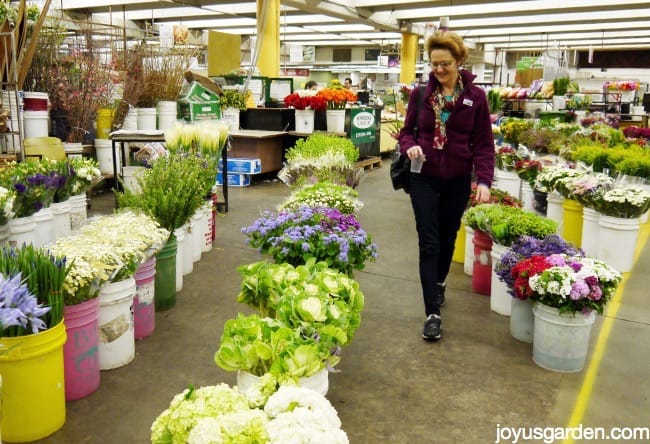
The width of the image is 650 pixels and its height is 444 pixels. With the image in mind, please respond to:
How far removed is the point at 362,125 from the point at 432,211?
259 inches

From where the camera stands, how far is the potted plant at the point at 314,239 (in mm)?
2971

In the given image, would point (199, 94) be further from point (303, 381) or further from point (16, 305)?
point (303, 381)

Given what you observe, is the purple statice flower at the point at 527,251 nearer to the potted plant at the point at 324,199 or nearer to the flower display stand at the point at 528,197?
the potted plant at the point at 324,199

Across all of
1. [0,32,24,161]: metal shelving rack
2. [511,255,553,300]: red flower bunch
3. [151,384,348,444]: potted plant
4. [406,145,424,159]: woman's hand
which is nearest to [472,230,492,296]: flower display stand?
[511,255,553,300]: red flower bunch

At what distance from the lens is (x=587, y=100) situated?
11070 mm

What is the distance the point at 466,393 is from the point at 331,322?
0.81m

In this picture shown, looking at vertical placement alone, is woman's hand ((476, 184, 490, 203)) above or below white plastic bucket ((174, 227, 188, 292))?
above

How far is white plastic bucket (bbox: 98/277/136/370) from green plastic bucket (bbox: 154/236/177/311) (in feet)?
2.14

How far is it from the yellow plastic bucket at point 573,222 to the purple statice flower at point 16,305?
4149 millimetres

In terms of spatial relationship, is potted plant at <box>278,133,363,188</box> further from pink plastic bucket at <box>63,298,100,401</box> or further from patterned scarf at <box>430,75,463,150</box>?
pink plastic bucket at <box>63,298,100,401</box>

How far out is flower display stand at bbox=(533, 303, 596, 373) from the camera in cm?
289

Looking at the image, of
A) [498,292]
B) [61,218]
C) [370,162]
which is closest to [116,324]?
[61,218]

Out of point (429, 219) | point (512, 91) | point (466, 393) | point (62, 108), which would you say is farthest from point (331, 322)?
point (512, 91)

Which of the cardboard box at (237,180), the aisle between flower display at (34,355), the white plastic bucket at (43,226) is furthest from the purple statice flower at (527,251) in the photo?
the cardboard box at (237,180)
